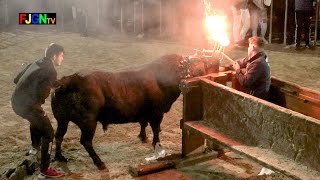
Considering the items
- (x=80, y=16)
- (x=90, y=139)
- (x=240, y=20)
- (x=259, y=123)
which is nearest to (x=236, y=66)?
(x=259, y=123)

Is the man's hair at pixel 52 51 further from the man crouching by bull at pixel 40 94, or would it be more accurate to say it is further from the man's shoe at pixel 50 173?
the man's shoe at pixel 50 173

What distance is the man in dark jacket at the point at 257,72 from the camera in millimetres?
6625

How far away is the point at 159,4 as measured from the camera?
16578 mm

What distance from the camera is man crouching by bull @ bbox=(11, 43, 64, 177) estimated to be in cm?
650

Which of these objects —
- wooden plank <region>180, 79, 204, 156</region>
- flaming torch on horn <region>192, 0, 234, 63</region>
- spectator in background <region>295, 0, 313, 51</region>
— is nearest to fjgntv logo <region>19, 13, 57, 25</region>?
→ spectator in background <region>295, 0, 313, 51</region>

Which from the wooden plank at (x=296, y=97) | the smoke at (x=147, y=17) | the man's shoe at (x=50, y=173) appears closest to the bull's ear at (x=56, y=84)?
the man's shoe at (x=50, y=173)

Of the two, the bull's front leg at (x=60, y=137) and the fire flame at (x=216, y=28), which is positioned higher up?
the fire flame at (x=216, y=28)

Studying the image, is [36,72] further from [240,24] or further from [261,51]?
[240,24]

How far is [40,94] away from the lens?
6555 mm

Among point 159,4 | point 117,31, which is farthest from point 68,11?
point 159,4

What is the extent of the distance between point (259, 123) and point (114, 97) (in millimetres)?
2172

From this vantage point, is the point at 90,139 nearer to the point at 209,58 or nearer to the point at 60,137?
the point at 60,137

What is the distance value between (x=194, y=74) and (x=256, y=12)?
8.43 meters

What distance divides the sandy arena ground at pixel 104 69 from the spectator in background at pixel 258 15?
2.53 feet
